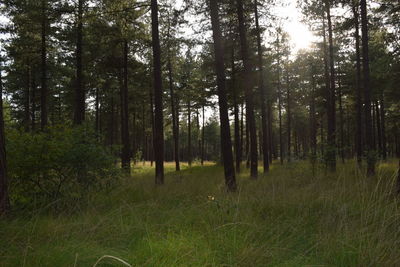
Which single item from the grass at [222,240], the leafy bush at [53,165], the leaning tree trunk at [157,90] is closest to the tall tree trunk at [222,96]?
the leaning tree trunk at [157,90]

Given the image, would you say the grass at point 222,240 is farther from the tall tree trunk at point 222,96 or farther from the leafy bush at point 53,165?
the tall tree trunk at point 222,96

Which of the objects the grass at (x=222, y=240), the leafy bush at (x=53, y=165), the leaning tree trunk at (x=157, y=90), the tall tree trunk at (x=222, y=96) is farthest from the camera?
the leaning tree trunk at (x=157, y=90)

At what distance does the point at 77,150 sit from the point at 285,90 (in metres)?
24.9

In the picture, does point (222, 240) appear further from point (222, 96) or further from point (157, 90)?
point (157, 90)

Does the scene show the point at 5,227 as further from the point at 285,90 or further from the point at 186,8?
the point at 285,90

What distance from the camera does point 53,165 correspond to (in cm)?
552

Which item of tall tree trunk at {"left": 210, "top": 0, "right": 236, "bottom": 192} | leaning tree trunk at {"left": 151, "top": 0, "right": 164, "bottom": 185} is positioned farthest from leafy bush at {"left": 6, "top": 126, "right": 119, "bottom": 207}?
leaning tree trunk at {"left": 151, "top": 0, "right": 164, "bottom": 185}

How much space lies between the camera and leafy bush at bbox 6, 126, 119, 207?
5270 millimetres

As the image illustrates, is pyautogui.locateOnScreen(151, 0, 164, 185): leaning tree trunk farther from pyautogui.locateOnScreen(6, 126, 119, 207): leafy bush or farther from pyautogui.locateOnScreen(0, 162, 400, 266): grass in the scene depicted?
pyautogui.locateOnScreen(0, 162, 400, 266): grass

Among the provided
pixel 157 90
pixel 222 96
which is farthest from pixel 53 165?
pixel 157 90

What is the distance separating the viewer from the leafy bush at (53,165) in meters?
5.27

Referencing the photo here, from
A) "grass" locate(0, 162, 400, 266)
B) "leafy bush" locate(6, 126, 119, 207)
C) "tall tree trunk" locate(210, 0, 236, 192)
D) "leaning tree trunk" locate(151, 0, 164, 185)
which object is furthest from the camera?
"leaning tree trunk" locate(151, 0, 164, 185)

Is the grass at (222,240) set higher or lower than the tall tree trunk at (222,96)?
lower

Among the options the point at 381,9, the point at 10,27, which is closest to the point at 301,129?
the point at 381,9
